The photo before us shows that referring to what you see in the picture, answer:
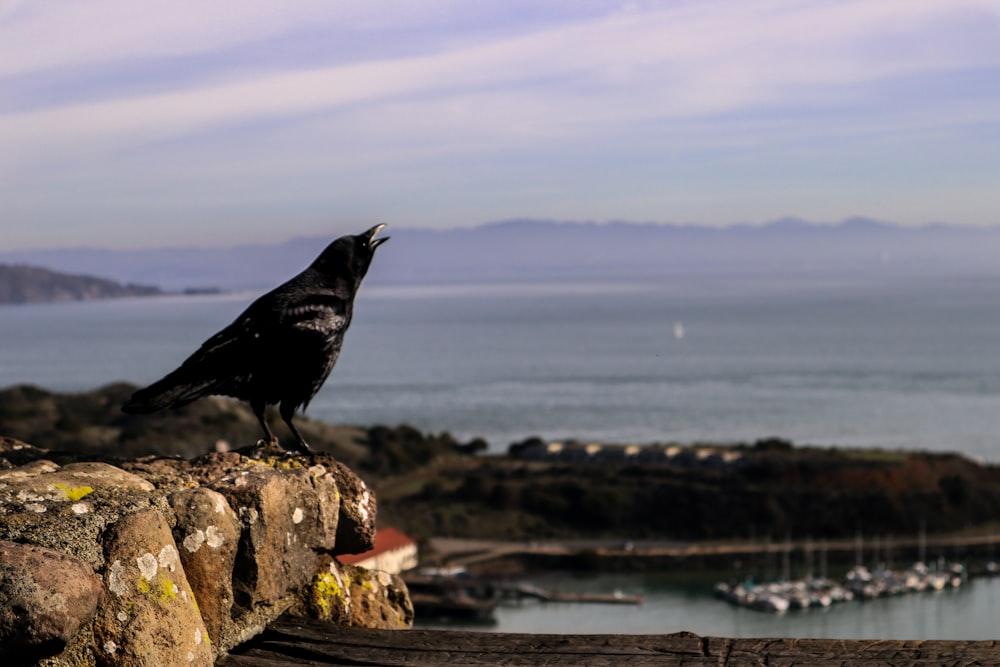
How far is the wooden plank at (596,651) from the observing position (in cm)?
397

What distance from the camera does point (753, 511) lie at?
66.8 m

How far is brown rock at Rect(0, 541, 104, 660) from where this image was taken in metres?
3.23

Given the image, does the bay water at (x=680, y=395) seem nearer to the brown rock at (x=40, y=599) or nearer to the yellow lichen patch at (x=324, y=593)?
the yellow lichen patch at (x=324, y=593)

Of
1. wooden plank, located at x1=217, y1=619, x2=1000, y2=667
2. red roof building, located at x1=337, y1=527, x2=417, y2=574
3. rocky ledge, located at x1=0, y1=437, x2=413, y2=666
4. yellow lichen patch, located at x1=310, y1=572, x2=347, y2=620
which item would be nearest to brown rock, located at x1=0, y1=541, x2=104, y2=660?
rocky ledge, located at x1=0, y1=437, x2=413, y2=666

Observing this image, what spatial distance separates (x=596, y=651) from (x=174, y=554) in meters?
1.38

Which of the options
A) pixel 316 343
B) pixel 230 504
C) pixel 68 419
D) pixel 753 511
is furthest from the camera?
pixel 753 511

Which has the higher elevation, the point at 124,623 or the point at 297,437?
the point at 297,437

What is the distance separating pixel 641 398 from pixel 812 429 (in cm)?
2453

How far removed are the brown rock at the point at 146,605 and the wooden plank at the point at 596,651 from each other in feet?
1.26

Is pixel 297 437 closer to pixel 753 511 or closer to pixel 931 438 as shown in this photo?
pixel 753 511

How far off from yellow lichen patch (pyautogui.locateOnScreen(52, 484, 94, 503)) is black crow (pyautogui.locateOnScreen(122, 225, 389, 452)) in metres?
1.12

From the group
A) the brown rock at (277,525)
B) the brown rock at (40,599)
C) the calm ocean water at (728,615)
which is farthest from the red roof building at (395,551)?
the brown rock at (40,599)

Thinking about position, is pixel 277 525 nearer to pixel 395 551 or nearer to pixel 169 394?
pixel 169 394

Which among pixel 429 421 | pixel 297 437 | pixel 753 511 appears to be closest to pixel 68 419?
pixel 753 511
